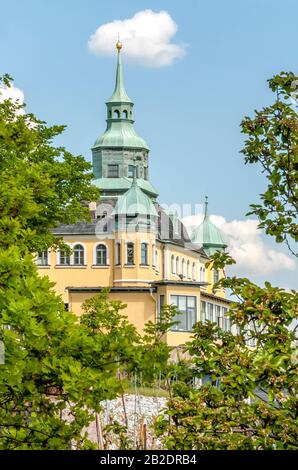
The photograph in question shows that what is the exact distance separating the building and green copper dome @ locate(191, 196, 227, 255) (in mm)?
2777

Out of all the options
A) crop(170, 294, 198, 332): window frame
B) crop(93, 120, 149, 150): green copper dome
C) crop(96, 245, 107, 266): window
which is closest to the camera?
crop(170, 294, 198, 332): window frame

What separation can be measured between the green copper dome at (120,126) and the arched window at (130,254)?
2379 centimetres

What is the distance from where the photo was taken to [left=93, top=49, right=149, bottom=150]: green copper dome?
112812mm

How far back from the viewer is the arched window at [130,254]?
8888 centimetres

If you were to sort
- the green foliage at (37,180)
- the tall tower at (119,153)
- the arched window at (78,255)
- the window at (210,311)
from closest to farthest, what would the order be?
the green foliage at (37,180) < the window at (210,311) < the arched window at (78,255) < the tall tower at (119,153)

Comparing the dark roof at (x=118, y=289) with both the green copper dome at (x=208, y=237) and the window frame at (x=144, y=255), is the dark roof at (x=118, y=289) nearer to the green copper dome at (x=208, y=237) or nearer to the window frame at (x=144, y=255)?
the window frame at (x=144, y=255)

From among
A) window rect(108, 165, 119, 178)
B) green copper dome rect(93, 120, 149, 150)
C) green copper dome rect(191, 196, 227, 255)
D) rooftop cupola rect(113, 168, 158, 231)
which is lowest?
rooftop cupola rect(113, 168, 158, 231)

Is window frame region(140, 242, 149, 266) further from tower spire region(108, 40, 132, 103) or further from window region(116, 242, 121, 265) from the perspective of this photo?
tower spire region(108, 40, 132, 103)

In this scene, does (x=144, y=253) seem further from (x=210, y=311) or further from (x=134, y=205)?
(x=210, y=311)

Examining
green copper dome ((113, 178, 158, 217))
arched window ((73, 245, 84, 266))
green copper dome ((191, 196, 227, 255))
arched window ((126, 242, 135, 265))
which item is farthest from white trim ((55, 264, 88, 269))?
green copper dome ((191, 196, 227, 255))

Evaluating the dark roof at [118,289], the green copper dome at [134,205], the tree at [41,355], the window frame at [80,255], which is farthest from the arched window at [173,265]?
the tree at [41,355]

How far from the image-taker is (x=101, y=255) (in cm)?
9162
